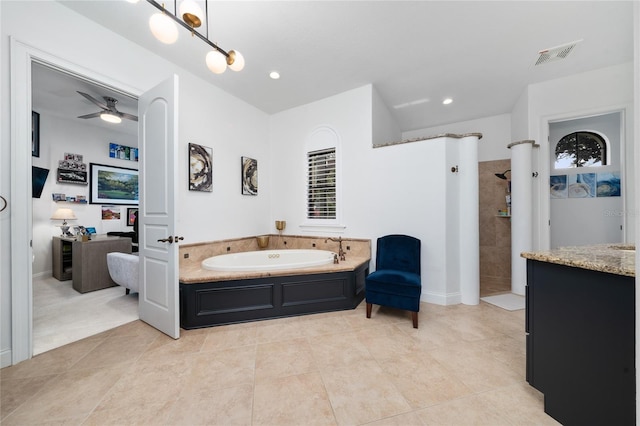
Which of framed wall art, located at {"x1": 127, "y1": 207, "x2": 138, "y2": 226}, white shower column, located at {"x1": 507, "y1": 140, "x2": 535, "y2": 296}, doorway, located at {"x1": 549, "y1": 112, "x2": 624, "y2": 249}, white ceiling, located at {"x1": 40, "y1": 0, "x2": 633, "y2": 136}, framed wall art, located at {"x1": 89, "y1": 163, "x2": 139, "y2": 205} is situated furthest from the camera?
framed wall art, located at {"x1": 127, "y1": 207, "x2": 138, "y2": 226}

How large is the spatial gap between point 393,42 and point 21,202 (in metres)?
3.67

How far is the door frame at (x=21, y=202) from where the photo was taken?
5.63ft

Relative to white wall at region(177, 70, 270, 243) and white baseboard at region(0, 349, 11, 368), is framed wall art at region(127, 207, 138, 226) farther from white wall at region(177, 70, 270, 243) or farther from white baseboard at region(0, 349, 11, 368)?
white baseboard at region(0, 349, 11, 368)

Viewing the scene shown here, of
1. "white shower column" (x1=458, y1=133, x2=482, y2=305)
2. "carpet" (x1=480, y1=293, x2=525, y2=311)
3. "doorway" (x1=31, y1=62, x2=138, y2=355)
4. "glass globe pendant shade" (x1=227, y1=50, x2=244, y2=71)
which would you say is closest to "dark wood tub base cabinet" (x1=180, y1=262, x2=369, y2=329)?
"doorway" (x1=31, y1=62, x2=138, y2=355)

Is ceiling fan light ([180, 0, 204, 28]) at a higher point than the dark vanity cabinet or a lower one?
higher

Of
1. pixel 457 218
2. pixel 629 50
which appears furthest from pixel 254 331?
pixel 629 50

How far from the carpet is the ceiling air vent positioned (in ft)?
10.0

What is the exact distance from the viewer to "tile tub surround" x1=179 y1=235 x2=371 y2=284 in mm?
2404

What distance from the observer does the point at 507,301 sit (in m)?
3.05

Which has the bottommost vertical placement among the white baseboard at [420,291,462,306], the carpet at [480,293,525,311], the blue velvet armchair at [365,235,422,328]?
the carpet at [480,293,525,311]

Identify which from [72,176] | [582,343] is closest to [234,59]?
[582,343]

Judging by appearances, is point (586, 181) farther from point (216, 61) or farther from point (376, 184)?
point (216, 61)

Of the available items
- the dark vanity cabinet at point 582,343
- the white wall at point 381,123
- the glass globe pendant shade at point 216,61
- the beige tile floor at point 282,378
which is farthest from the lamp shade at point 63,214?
the dark vanity cabinet at point 582,343

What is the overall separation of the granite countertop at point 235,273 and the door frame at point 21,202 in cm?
106
